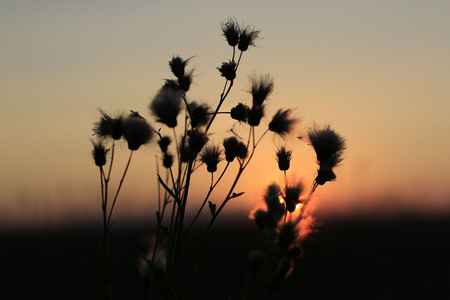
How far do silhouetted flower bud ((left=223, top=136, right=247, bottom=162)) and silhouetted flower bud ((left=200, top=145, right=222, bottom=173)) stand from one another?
0.19 feet

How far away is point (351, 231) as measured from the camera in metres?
19.0

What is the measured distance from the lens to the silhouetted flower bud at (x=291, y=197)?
2.15 metres

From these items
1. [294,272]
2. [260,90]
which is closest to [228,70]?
[260,90]

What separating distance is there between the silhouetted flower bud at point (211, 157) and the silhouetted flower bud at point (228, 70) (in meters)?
0.29

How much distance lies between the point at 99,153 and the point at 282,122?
0.75 meters

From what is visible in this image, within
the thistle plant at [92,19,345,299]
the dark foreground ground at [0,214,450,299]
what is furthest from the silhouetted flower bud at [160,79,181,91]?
the dark foreground ground at [0,214,450,299]

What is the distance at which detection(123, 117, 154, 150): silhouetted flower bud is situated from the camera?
2029mm

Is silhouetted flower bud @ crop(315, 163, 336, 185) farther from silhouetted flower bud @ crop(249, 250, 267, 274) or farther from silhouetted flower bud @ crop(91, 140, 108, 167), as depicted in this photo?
silhouetted flower bud @ crop(91, 140, 108, 167)

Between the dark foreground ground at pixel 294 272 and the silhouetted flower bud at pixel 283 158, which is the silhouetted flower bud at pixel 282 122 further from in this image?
the dark foreground ground at pixel 294 272

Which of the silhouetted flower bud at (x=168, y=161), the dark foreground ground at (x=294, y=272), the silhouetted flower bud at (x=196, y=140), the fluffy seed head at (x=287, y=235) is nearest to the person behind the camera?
the silhouetted flower bud at (x=196, y=140)

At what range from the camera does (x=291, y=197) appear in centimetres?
215

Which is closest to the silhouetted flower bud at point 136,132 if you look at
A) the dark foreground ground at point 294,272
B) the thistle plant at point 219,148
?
the thistle plant at point 219,148

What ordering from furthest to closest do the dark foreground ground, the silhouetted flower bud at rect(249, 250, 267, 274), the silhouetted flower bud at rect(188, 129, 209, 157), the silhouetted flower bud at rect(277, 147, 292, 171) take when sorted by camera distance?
the dark foreground ground
the silhouetted flower bud at rect(277, 147, 292, 171)
the silhouetted flower bud at rect(249, 250, 267, 274)
the silhouetted flower bud at rect(188, 129, 209, 157)

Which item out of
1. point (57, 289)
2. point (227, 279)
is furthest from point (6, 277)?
point (227, 279)
